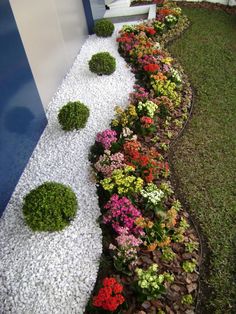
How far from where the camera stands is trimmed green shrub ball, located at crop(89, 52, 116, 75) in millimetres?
7770

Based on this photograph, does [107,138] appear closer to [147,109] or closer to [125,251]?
[147,109]

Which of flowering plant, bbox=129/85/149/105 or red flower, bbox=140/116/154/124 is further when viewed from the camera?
flowering plant, bbox=129/85/149/105

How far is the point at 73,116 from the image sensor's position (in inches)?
241

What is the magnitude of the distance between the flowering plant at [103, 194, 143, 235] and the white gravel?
0.29 meters

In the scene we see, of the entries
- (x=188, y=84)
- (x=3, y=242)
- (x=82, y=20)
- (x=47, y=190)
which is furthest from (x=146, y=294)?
(x=82, y=20)

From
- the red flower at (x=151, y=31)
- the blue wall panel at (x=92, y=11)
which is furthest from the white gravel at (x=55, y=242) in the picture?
the blue wall panel at (x=92, y=11)

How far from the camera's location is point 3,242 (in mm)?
4578

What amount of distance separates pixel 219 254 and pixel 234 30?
26.2ft

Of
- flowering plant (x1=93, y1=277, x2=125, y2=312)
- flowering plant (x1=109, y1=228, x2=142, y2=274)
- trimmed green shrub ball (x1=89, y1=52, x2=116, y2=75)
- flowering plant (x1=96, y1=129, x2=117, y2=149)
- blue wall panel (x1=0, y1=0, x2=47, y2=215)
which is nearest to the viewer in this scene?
flowering plant (x1=93, y1=277, x2=125, y2=312)

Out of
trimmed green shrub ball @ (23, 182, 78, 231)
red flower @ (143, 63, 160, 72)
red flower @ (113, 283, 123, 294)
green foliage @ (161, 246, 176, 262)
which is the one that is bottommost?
green foliage @ (161, 246, 176, 262)

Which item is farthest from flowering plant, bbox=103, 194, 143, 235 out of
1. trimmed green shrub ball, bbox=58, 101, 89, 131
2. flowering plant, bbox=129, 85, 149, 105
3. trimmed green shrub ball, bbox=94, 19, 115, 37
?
trimmed green shrub ball, bbox=94, 19, 115, 37

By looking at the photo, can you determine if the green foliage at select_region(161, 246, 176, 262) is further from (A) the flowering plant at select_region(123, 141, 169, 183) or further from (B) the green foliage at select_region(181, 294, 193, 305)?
(A) the flowering plant at select_region(123, 141, 169, 183)

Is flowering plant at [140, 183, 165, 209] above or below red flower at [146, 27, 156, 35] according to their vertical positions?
above

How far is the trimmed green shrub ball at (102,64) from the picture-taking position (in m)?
7.77
